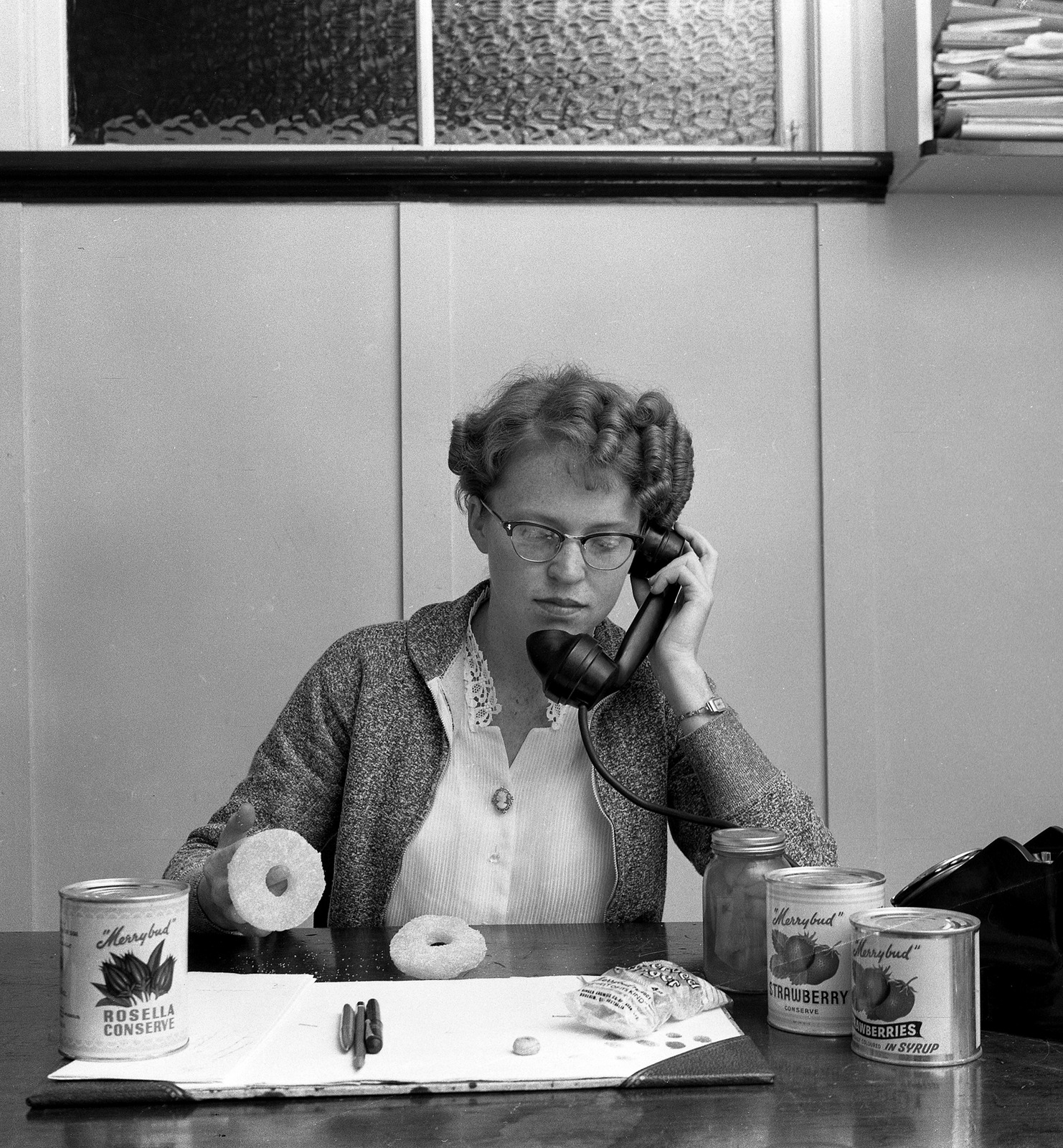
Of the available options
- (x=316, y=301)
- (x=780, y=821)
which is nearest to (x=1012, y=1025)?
(x=780, y=821)

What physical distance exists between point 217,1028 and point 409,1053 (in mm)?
171

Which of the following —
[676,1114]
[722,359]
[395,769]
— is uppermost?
[722,359]

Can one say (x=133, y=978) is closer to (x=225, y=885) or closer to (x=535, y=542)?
(x=225, y=885)

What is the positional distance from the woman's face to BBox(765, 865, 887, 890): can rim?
536mm

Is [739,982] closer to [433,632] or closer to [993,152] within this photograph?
[433,632]

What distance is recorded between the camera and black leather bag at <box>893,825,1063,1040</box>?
102cm

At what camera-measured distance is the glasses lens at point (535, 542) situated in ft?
5.09

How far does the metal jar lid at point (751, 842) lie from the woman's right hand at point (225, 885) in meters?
0.46

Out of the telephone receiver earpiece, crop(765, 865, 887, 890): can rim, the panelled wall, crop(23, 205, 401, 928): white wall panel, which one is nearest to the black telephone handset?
the telephone receiver earpiece

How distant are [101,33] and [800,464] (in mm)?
1536

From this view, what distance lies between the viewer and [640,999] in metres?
0.99

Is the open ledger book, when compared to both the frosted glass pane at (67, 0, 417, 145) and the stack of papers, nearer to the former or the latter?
the stack of papers

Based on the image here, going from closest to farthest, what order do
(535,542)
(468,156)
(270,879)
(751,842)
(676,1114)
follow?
(676,1114)
(751,842)
(270,879)
(535,542)
(468,156)

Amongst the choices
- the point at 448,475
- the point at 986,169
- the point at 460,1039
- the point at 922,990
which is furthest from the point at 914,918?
the point at 986,169
